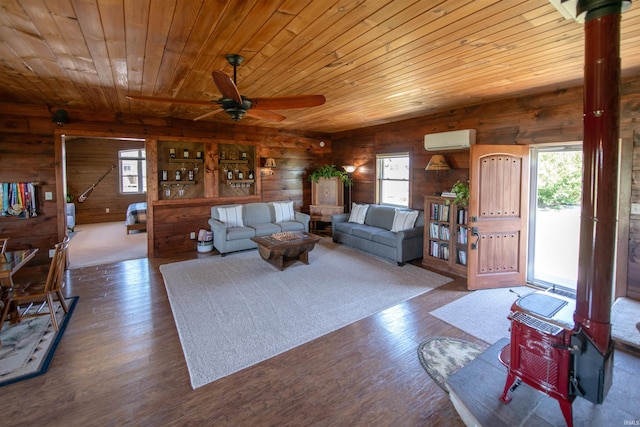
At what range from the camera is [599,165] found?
1.66 metres

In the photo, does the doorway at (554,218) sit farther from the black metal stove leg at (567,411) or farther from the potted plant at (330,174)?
the potted plant at (330,174)

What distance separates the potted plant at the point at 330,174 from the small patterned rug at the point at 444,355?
471cm

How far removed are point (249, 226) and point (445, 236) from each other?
3.70 meters

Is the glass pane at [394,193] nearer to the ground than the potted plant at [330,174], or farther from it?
nearer to the ground

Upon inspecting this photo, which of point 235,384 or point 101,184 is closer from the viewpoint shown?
point 235,384

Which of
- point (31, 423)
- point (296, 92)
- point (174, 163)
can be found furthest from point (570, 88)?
point (174, 163)

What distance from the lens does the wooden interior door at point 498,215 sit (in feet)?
13.3

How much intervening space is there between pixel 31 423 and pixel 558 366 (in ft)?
10.5

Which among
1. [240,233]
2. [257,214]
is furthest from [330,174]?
[240,233]

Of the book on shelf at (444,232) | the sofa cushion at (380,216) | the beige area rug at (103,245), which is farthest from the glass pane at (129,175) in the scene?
the book on shelf at (444,232)

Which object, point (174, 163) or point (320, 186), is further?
point (320, 186)

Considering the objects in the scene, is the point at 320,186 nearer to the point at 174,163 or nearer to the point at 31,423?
the point at 174,163

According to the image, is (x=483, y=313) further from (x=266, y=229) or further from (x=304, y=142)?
(x=304, y=142)

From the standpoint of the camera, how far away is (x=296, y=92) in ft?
12.9
